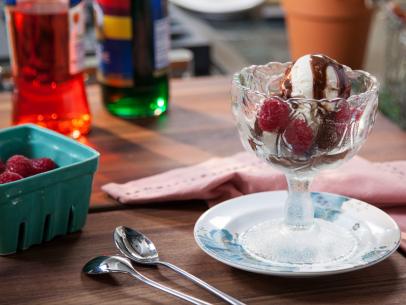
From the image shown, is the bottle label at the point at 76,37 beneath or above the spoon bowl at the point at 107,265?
above

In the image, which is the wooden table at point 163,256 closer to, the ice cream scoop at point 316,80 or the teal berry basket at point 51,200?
the teal berry basket at point 51,200

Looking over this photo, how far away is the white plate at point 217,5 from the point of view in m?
2.27

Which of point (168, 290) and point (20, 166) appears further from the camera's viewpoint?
point (20, 166)

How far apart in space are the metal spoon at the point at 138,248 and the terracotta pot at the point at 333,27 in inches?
28.3

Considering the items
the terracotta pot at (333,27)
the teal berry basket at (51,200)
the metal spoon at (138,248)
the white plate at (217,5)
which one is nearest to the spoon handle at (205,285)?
the metal spoon at (138,248)

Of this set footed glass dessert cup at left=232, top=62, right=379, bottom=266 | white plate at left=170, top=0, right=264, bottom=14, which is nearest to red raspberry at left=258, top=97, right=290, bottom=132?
footed glass dessert cup at left=232, top=62, right=379, bottom=266

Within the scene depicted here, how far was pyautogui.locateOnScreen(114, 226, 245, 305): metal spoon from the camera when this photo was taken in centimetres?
67

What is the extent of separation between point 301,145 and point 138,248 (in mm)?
169

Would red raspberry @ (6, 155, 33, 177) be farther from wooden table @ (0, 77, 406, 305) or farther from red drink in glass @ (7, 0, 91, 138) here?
red drink in glass @ (7, 0, 91, 138)

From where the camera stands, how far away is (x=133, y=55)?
108 centimetres

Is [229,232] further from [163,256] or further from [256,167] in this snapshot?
[256,167]

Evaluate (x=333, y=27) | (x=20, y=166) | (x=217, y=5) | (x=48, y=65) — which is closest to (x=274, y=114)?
(x=20, y=166)

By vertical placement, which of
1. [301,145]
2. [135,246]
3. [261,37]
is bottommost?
[261,37]

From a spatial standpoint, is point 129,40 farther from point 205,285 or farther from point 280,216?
point 205,285
